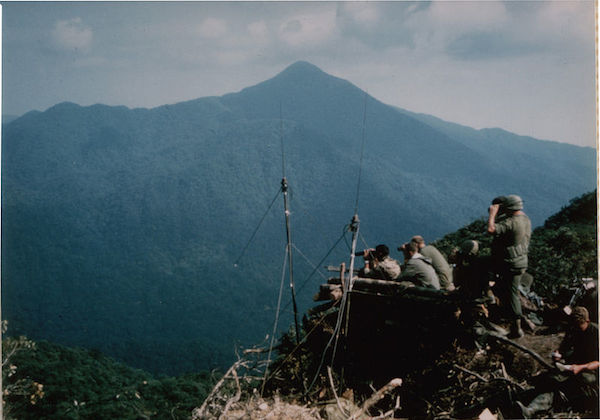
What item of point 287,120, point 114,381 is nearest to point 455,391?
point 114,381

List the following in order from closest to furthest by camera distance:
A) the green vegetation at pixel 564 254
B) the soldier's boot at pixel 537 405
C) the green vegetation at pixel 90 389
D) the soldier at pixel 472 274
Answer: the soldier's boot at pixel 537 405 → the soldier at pixel 472 274 → the green vegetation at pixel 564 254 → the green vegetation at pixel 90 389

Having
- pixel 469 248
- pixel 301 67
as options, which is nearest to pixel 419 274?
pixel 469 248

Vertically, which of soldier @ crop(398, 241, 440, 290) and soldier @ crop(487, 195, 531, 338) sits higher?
soldier @ crop(487, 195, 531, 338)

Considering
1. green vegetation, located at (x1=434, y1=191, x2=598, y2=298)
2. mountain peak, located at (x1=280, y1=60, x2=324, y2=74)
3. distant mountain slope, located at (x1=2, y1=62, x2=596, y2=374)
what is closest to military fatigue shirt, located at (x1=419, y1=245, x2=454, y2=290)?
green vegetation, located at (x1=434, y1=191, x2=598, y2=298)

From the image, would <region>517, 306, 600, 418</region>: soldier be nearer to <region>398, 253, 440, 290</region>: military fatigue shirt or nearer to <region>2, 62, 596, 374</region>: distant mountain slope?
<region>398, 253, 440, 290</region>: military fatigue shirt

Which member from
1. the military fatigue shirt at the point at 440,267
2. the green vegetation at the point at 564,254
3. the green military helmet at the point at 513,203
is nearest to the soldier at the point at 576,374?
the green military helmet at the point at 513,203

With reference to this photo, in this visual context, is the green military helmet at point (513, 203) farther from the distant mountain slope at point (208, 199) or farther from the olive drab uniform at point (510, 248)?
the distant mountain slope at point (208, 199)
